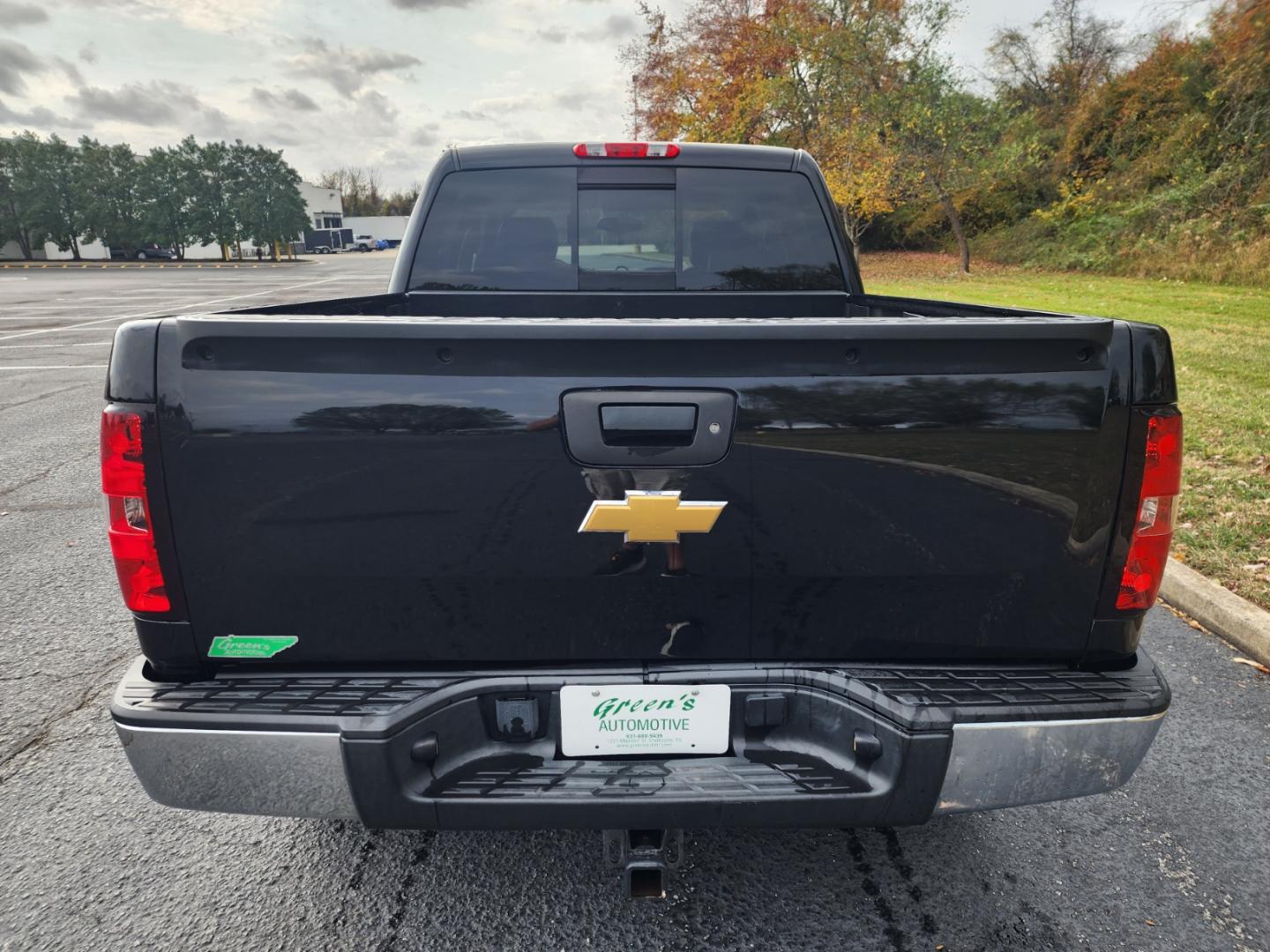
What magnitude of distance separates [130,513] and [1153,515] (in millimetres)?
2242

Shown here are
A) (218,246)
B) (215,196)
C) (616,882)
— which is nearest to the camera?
(616,882)

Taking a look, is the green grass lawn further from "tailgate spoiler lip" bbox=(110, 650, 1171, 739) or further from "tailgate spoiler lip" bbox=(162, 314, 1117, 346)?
"tailgate spoiler lip" bbox=(162, 314, 1117, 346)

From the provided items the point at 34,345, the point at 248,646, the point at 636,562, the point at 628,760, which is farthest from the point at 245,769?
the point at 34,345

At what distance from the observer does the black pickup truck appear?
5.49 feet

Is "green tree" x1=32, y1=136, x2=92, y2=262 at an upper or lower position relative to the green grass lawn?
upper

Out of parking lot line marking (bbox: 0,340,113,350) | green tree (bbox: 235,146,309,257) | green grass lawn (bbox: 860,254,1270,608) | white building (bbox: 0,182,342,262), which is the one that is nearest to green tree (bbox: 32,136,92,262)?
white building (bbox: 0,182,342,262)

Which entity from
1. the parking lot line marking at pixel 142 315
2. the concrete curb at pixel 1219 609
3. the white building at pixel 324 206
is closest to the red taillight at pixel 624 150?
the concrete curb at pixel 1219 609

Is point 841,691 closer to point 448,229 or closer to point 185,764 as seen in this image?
point 185,764

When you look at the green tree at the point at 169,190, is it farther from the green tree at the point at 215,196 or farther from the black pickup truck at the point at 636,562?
the black pickup truck at the point at 636,562

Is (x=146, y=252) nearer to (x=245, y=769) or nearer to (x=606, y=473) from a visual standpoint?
(x=245, y=769)

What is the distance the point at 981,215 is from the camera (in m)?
35.6

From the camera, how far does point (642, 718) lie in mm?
1771

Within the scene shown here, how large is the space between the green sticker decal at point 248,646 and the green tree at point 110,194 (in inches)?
2607

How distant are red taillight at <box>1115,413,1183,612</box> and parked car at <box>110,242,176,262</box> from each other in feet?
223
